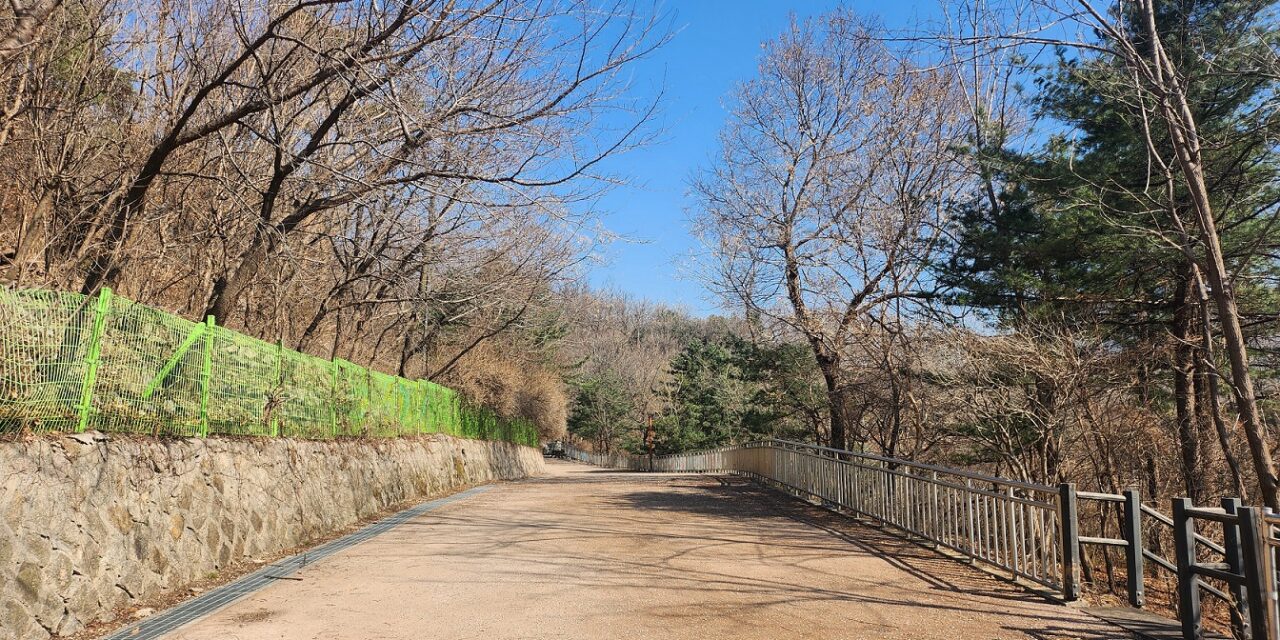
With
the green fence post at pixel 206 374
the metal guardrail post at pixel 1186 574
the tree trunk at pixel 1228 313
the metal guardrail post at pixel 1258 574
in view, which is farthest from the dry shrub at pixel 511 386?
the metal guardrail post at pixel 1258 574

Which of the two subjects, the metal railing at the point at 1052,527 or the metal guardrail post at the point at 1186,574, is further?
the metal guardrail post at the point at 1186,574

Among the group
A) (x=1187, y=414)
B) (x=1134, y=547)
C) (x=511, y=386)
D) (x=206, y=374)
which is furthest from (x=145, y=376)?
(x=511, y=386)

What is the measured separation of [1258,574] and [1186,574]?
72 centimetres

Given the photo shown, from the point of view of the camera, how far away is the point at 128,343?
260 inches

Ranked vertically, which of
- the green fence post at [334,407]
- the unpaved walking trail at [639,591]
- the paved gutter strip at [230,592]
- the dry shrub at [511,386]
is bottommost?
the paved gutter strip at [230,592]

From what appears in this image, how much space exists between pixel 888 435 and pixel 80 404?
15392 millimetres

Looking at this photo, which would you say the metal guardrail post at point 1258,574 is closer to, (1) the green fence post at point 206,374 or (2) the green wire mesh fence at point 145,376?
(2) the green wire mesh fence at point 145,376

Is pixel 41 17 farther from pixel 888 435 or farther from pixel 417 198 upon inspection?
pixel 888 435

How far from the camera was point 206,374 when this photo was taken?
784cm

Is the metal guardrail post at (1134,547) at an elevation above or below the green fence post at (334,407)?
below

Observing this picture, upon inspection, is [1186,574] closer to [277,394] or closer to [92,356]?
[92,356]

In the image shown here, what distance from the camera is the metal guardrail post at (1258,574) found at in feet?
15.4

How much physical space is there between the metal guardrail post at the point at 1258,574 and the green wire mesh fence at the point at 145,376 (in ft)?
25.7

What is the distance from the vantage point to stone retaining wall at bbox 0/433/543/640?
4.91 m
